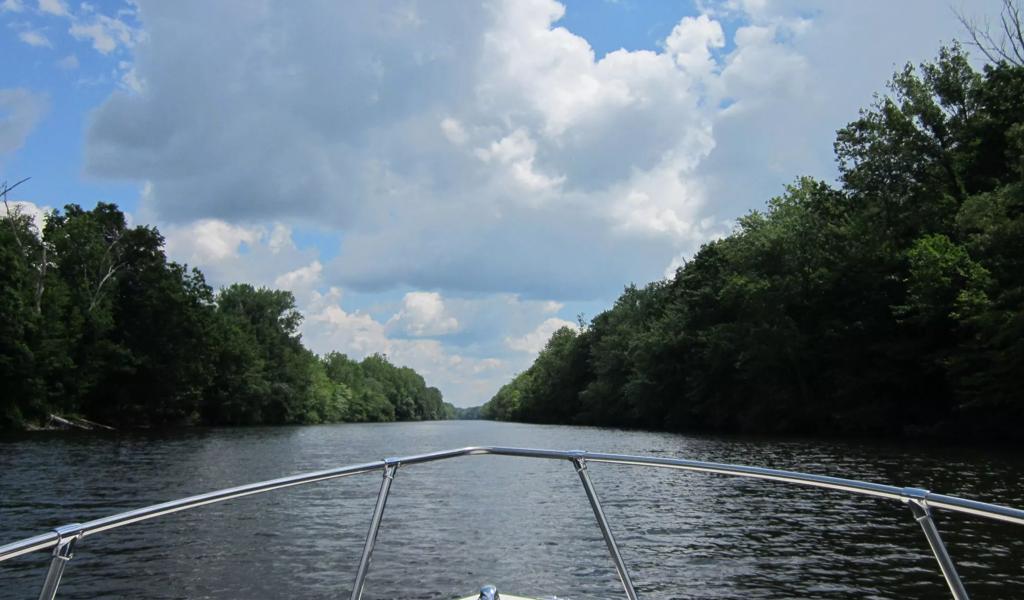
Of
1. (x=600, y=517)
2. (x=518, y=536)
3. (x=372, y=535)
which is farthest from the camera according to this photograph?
(x=518, y=536)

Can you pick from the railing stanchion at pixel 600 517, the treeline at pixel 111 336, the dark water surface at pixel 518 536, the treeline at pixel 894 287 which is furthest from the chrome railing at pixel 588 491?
the treeline at pixel 111 336

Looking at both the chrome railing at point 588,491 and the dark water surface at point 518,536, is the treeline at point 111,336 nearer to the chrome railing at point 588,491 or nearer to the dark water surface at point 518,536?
the dark water surface at point 518,536

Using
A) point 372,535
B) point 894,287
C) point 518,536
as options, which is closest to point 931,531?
point 372,535

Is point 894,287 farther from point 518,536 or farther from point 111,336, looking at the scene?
point 111,336

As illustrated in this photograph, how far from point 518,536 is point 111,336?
64.1m

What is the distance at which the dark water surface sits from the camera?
10953 mm

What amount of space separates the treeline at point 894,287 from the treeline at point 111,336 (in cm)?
4644

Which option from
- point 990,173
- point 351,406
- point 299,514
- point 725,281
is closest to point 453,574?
point 299,514

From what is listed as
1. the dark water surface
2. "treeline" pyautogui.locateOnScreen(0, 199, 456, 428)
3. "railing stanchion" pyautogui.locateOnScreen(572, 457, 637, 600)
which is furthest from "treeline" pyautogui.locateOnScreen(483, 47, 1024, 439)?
"treeline" pyautogui.locateOnScreen(0, 199, 456, 428)

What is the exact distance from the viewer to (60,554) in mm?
2617

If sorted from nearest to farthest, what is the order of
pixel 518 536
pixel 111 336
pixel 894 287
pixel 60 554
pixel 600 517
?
1. pixel 60 554
2. pixel 600 517
3. pixel 518 536
4. pixel 894 287
5. pixel 111 336

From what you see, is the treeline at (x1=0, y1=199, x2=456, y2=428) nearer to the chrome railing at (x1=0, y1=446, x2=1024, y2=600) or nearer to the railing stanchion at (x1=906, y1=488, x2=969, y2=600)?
the chrome railing at (x1=0, y1=446, x2=1024, y2=600)

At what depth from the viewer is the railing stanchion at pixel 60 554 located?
2.59 metres

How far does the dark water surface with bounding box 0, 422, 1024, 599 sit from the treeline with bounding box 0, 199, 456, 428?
3122cm
